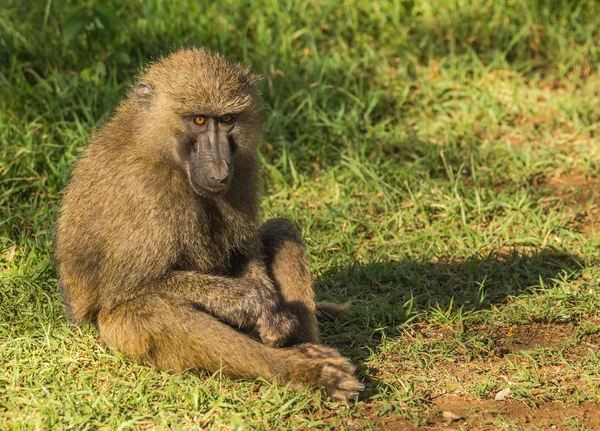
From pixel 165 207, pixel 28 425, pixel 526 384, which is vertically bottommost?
pixel 526 384

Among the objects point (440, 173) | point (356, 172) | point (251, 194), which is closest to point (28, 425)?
point (251, 194)

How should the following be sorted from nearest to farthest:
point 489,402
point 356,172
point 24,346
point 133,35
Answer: point 489,402 < point 24,346 < point 356,172 < point 133,35

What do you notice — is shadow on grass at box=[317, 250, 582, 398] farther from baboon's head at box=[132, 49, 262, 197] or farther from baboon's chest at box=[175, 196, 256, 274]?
baboon's head at box=[132, 49, 262, 197]

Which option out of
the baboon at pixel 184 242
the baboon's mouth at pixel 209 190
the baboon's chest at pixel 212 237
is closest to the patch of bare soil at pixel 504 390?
the baboon at pixel 184 242

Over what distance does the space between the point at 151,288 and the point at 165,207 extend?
0.35 meters

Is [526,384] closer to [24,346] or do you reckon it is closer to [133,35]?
[24,346]

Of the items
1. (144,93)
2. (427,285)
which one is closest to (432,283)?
(427,285)

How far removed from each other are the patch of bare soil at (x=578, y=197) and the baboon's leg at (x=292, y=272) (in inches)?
84.9

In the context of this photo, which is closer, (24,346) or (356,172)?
(24,346)

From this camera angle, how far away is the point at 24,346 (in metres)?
4.45

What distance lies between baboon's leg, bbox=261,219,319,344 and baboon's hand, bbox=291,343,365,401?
26 centimetres

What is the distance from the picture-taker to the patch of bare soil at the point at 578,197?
601 cm

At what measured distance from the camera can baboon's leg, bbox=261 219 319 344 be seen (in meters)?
4.41

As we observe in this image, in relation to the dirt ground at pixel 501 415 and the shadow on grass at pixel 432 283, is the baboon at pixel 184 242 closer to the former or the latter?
the dirt ground at pixel 501 415
